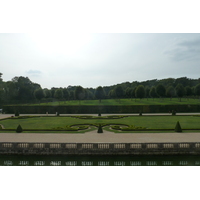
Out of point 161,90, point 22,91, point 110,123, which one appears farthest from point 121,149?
point 22,91

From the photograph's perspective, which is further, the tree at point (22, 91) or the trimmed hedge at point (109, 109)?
the tree at point (22, 91)

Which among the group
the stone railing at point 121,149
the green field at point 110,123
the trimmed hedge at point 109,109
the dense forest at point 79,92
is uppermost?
the dense forest at point 79,92

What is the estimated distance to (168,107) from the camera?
44.6 m

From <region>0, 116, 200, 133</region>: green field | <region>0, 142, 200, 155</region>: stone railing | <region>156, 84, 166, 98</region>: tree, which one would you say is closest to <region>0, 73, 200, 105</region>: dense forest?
<region>156, 84, 166, 98</region>: tree

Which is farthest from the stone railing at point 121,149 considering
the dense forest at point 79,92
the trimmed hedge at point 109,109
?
the dense forest at point 79,92

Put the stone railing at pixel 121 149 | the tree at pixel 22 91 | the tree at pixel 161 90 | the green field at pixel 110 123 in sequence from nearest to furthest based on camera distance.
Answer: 1. the stone railing at pixel 121 149
2. the green field at pixel 110 123
3. the tree at pixel 161 90
4. the tree at pixel 22 91

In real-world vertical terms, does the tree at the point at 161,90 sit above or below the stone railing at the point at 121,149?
above

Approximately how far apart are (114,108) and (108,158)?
3130cm

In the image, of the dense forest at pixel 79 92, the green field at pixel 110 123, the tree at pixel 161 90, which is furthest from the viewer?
the tree at pixel 161 90

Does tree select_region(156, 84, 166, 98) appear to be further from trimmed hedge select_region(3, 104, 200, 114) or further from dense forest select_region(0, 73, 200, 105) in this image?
trimmed hedge select_region(3, 104, 200, 114)

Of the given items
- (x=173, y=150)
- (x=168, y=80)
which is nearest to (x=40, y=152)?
(x=173, y=150)

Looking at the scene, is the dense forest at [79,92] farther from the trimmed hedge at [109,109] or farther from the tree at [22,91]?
the trimmed hedge at [109,109]

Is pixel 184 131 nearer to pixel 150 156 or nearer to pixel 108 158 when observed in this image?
pixel 150 156

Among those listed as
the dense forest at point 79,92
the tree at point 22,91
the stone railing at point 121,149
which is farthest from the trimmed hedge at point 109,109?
the tree at point 22,91
